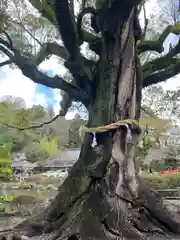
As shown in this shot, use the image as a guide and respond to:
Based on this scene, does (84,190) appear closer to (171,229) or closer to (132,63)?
(171,229)

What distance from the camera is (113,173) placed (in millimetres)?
4785

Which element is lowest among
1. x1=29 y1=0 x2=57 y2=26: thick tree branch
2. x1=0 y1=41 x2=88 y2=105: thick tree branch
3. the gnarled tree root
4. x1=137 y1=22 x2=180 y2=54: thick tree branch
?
the gnarled tree root

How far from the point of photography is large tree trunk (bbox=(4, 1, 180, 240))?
4.68 metres

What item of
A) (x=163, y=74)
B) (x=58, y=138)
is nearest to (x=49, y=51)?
(x=163, y=74)

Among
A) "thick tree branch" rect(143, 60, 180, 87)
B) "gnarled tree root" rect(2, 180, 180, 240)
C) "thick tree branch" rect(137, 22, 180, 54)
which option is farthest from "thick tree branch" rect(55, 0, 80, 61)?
"gnarled tree root" rect(2, 180, 180, 240)

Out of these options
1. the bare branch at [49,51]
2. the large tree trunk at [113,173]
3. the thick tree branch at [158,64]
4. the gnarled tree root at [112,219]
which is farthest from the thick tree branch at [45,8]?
the gnarled tree root at [112,219]

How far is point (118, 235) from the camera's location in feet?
14.5

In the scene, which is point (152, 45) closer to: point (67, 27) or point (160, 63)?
point (160, 63)

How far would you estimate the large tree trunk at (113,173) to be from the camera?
4.68 meters

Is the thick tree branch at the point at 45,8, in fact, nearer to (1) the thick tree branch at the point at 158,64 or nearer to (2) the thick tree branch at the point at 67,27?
(2) the thick tree branch at the point at 67,27

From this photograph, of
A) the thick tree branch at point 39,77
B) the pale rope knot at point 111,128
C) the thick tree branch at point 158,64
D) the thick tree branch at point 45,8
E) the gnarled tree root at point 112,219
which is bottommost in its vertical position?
the gnarled tree root at point 112,219

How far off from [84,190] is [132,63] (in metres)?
1.90

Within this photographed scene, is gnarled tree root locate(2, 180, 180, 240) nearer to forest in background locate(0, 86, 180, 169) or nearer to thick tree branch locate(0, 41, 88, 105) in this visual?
thick tree branch locate(0, 41, 88, 105)

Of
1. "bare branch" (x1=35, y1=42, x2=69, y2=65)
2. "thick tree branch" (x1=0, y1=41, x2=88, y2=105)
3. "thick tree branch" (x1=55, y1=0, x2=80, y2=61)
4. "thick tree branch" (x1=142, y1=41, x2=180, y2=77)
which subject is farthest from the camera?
"thick tree branch" (x1=142, y1=41, x2=180, y2=77)
